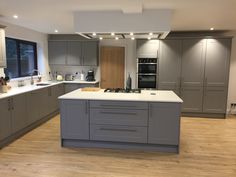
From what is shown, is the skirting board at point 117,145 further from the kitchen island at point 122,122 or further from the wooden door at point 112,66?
the wooden door at point 112,66

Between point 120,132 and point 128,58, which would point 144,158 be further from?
point 128,58

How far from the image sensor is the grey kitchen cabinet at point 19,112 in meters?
3.83

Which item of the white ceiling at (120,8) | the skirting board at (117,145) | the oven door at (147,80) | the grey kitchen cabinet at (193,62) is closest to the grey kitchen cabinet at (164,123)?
the skirting board at (117,145)

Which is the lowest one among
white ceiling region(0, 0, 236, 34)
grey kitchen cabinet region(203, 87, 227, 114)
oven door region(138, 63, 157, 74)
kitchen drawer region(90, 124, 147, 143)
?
kitchen drawer region(90, 124, 147, 143)

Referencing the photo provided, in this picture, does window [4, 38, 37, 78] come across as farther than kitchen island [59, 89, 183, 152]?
Yes

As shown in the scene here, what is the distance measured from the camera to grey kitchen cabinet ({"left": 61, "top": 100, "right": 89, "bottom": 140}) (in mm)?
3527

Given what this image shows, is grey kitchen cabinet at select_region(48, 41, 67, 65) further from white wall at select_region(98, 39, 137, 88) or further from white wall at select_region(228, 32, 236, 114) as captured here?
white wall at select_region(228, 32, 236, 114)

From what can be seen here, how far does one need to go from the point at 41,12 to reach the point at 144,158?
3.03m

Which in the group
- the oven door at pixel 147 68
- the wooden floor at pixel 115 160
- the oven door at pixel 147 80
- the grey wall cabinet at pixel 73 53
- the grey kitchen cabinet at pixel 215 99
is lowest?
the wooden floor at pixel 115 160

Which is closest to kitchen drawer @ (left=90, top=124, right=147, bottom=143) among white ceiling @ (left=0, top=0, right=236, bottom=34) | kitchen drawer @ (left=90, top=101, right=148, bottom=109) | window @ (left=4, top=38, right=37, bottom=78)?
kitchen drawer @ (left=90, top=101, right=148, bottom=109)

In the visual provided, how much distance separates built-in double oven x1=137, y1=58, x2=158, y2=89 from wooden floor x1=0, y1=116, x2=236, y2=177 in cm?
199

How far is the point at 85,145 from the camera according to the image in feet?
12.0

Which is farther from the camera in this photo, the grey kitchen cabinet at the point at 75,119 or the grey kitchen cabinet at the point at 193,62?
the grey kitchen cabinet at the point at 193,62

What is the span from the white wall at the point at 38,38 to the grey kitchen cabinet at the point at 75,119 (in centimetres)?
246
